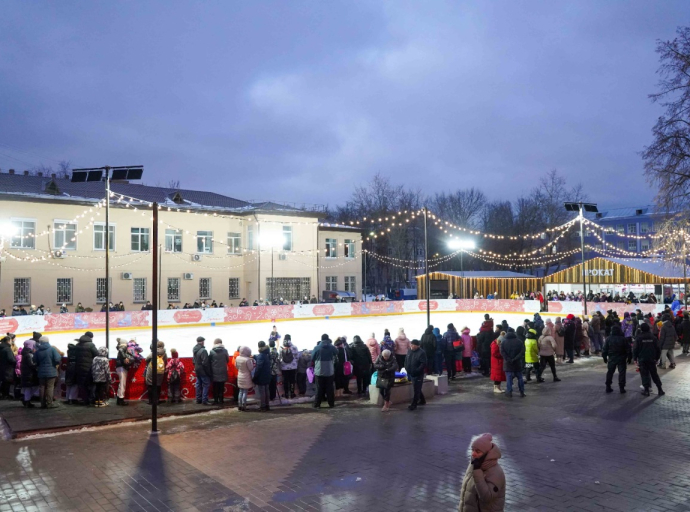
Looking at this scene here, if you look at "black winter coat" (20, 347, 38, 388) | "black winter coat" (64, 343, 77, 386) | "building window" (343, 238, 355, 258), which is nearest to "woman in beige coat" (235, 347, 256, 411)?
"black winter coat" (64, 343, 77, 386)

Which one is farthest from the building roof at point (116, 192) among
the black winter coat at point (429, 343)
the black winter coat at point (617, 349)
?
the black winter coat at point (617, 349)

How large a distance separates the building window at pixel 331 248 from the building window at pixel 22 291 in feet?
74.0

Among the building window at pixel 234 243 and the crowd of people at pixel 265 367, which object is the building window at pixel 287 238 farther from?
the crowd of people at pixel 265 367

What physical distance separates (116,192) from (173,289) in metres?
Result: 7.99

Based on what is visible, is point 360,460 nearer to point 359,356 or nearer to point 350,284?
point 359,356

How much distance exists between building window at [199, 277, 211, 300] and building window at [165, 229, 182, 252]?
267 cm

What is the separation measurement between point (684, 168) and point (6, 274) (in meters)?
33.2

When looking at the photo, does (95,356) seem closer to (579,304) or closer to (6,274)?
(6,274)

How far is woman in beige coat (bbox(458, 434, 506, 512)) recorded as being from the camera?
158 inches

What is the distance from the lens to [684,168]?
2142 centimetres

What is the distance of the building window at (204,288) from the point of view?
39.3 meters

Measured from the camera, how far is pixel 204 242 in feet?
130

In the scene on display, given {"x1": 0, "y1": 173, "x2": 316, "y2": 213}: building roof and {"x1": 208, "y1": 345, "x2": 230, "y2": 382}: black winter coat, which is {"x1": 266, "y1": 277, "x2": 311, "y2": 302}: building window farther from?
{"x1": 208, "y1": 345, "x2": 230, "y2": 382}: black winter coat

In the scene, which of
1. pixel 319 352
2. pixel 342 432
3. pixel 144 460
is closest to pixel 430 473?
pixel 342 432
